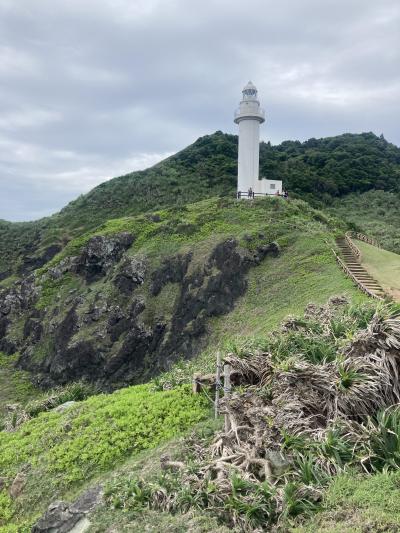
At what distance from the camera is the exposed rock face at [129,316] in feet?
91.6

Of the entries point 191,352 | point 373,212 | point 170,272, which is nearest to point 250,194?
point 170,272

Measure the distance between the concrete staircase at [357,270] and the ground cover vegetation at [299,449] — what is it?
9538 millimetres

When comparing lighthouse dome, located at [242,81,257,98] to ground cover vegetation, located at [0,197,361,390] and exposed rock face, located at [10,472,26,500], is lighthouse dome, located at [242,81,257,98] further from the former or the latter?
exposed rock face, located at [10,472,26,500]

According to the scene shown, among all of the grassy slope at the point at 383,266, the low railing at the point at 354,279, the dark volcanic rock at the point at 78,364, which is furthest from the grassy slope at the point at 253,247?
the dark volcanic rock at the point at 78,364

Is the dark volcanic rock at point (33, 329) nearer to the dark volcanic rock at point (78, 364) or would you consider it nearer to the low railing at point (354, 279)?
the dark volcanic rock at point (78, 364)

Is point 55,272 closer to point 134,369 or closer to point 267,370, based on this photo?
point 134,369

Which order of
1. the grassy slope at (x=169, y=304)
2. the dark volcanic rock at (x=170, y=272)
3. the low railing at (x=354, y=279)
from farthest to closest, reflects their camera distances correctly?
the dark volcanic rock at (x=170, y=272) → the low railing at (x=354, y=279) → the grassy slope at (x=169, y=304)

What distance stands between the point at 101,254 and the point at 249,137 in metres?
15.5

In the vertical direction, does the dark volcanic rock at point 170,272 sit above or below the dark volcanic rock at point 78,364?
above

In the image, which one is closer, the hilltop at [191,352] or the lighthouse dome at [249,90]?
the hilltop at [191,352]

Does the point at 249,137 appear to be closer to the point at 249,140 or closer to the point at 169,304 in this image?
the point at 249,140

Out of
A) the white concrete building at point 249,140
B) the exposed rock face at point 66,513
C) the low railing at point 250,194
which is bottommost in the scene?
the exposed rock face at point 66,513

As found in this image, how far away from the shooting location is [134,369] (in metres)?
28.7

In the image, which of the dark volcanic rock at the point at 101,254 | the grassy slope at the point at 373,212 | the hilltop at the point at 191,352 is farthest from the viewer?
the grassy slope at the point at 373,212
